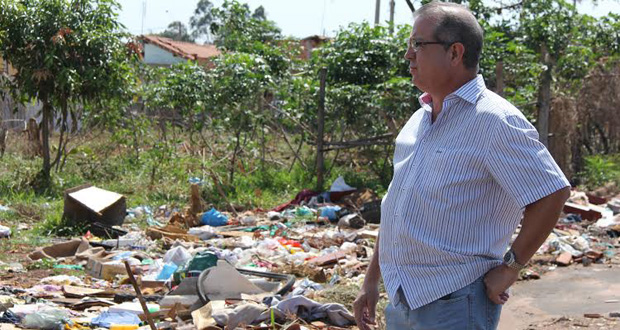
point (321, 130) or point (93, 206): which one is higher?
point (321, 130)

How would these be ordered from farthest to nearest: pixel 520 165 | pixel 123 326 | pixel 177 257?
1. pixel 177 257
2. pixel 123 326
3. pixel 520 165

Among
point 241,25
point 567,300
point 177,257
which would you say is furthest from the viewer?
point 241,25

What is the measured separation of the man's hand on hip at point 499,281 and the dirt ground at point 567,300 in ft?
12.7

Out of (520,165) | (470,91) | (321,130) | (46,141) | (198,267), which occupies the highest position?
(470,91)

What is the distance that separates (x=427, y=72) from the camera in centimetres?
253

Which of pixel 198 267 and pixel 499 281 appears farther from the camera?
pixel 198 267

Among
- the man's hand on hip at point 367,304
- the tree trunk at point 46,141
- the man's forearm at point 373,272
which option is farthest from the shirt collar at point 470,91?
the tree trunk at point 46,141

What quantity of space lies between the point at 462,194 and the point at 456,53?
46 cm

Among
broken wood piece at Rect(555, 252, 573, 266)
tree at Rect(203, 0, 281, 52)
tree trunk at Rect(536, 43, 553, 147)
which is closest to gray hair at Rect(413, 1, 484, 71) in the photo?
broken wood piece at Rect(555, 252, 573, 266)

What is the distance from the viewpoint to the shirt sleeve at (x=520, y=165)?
233cm

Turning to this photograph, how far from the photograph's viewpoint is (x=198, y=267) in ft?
21.6

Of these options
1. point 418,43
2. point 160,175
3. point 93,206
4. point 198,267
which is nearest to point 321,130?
point 160,175

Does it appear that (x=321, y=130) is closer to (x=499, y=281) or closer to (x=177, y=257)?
(x=177, y=257)

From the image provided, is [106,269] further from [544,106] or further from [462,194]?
[544,106]
